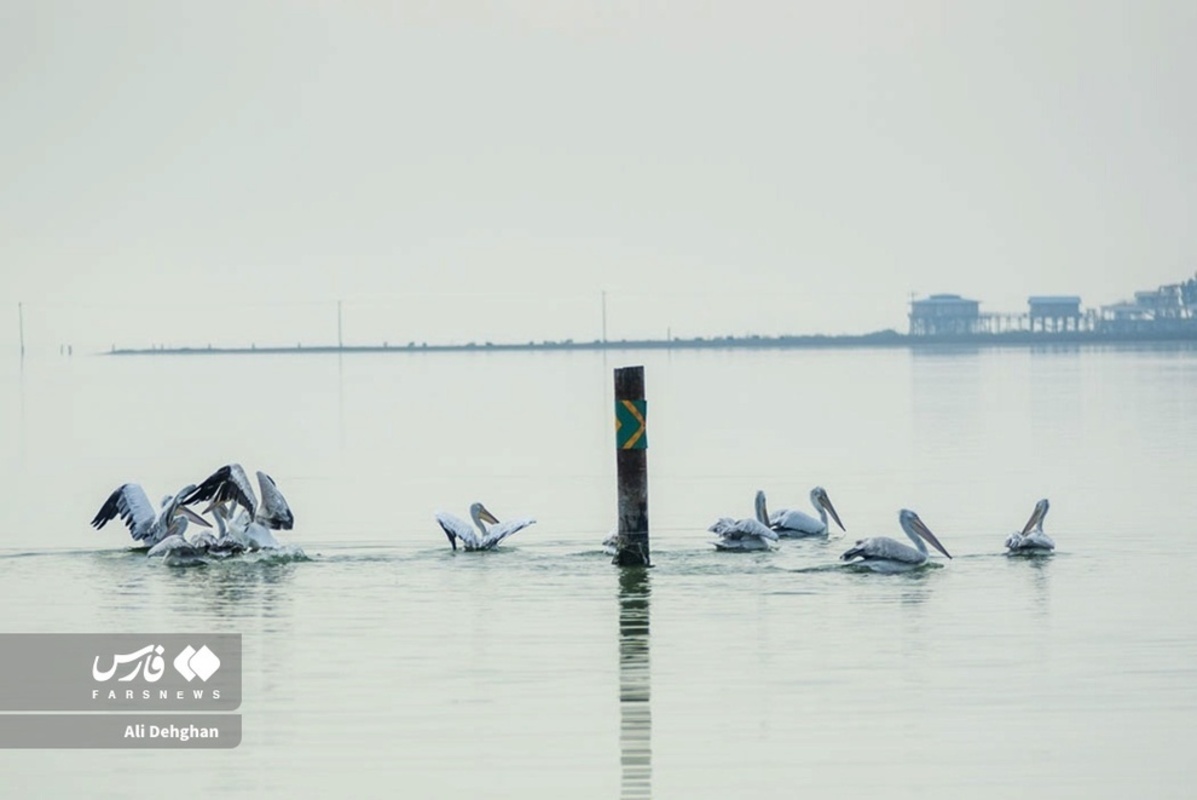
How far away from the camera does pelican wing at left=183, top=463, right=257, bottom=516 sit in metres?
18.8

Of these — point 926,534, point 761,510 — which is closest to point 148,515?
point 761,510

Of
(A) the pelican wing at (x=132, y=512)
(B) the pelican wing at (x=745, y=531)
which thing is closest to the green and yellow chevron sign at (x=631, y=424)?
(B) the pelican wing at (x=745, y=531)

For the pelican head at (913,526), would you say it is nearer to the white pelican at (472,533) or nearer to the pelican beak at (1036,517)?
the pelican beak at (1036,517)

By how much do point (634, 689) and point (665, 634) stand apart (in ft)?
6.29

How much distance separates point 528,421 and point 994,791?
4043cm

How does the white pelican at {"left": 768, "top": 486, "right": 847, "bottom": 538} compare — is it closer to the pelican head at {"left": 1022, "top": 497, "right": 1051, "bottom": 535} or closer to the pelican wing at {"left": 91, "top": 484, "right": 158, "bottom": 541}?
the pelican head at {"left": 1022, "top": 497, "right": 1051, "bottom": 535}

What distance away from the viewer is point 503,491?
94.6ft

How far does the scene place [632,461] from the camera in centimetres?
1727

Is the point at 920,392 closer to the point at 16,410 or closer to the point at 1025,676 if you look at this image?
the point at 16,410

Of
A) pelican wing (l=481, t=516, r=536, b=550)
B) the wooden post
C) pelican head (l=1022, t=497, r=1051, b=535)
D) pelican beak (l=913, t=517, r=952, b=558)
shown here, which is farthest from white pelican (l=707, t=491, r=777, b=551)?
pelican head (l=1022, t=497, r=1051, b=535)

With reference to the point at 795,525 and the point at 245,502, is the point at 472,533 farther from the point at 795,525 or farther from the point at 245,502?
the point at 795,525

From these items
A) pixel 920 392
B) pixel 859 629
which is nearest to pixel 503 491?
pixel 859 629

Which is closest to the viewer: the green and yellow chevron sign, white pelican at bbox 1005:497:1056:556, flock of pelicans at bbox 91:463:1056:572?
the green and yellow chevron sign

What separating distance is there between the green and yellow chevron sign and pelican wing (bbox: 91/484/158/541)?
4.81 m
